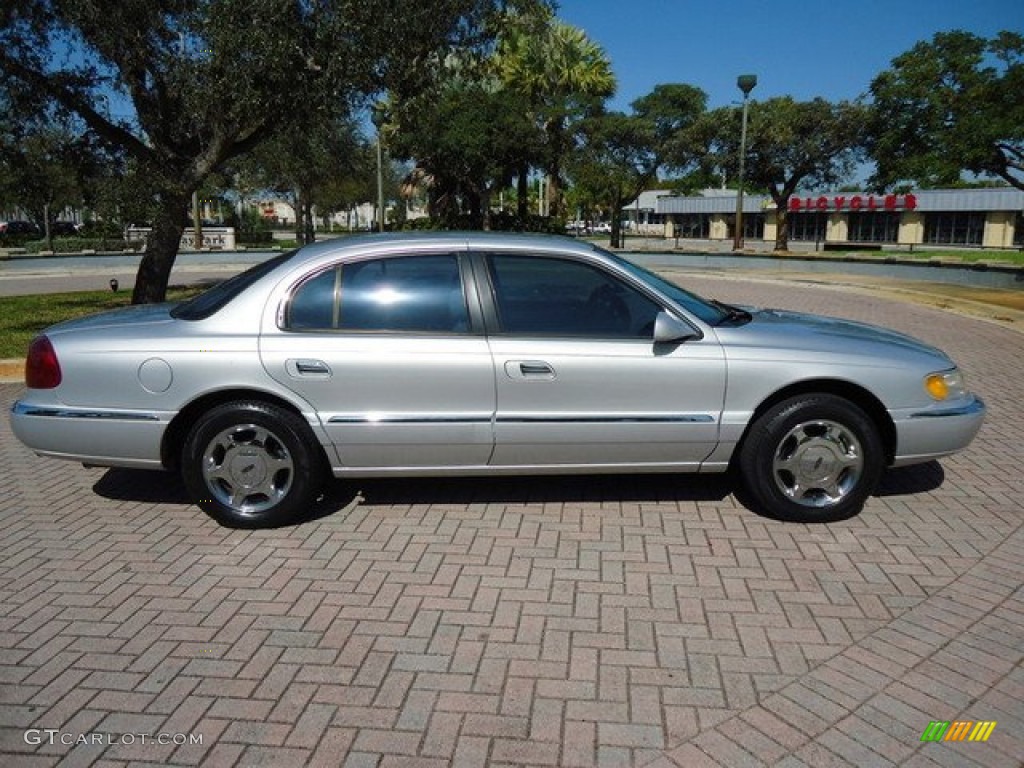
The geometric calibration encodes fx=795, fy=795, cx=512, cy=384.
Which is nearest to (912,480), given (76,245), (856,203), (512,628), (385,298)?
(512,628)

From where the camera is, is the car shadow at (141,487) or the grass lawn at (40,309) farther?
the grass lawn at (40,309)

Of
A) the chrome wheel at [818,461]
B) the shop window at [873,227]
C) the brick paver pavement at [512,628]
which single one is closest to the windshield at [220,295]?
the brick paver pavement at [512,628]

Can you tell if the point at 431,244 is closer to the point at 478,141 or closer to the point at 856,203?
the point at 478,141

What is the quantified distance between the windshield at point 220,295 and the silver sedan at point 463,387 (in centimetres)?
2

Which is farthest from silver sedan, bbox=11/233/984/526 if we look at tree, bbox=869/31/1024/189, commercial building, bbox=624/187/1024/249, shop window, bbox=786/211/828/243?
shop window, bbox=786/211/828/243

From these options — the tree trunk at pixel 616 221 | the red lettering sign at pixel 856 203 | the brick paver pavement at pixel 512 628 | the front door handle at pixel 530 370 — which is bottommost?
the brick paver pavement at pixel 512 628

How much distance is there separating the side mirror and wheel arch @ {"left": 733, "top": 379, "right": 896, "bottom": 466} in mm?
573

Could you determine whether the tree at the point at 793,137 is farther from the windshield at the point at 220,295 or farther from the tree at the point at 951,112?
the windshield at the point at 220,295

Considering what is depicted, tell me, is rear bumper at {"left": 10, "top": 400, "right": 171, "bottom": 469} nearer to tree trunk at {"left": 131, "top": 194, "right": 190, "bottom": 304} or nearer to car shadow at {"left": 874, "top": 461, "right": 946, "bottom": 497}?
car shadow at {"left": 874, "top": 461, "right": 946, "bottom": 497}

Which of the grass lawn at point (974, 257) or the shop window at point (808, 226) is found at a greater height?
the shop window at point (808, 226)

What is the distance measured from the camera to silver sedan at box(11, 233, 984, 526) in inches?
169

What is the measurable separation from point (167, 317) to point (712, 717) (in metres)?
3.58

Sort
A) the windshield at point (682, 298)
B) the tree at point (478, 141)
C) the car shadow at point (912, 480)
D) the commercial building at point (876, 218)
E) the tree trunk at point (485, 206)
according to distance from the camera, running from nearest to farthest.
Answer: the windshield at point (682, 298) < the car shadow at point (912, 480) < the tree at point (478, 141) < the tree trunk at point (485, 206) < the commercial building at point (876, 218)

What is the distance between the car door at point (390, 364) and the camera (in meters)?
4.27
